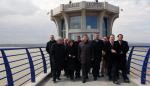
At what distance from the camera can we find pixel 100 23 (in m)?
17.6

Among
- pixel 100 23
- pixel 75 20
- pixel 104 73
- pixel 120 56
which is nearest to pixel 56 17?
pixel 75 20

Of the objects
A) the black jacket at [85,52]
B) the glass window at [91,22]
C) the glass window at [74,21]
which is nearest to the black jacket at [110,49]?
the black jacket at [85,52]

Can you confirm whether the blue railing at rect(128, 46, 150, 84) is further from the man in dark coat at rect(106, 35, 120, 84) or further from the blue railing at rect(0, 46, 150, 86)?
the man in dark coat at rect(106, 35, 120, 84)

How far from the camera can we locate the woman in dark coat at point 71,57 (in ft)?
27.9

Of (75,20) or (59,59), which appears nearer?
(59,59)

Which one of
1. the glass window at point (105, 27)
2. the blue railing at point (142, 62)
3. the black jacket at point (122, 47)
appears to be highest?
the glass window at point (105, 27)

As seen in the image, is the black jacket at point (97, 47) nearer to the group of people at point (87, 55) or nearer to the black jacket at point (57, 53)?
the group of people at point (87, 55)

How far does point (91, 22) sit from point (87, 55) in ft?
31.8

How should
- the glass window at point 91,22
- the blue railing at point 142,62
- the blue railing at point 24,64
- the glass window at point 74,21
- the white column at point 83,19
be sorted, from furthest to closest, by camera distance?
1. the glass window at point 74,21
2. the glass window at point 91,22
3. the white column at point 83,19
4. the blue railing at point 142,62
5. the blue railing at point 24,64

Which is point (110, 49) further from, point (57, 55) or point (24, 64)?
point (24, 64)

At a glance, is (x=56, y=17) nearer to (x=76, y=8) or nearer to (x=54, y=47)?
(x=76, y=8)

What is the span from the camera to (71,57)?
8656mm

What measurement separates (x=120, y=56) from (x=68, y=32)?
10.5 meters

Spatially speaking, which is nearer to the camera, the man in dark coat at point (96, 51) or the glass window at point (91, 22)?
the man in dark coat at point (96, 51)
